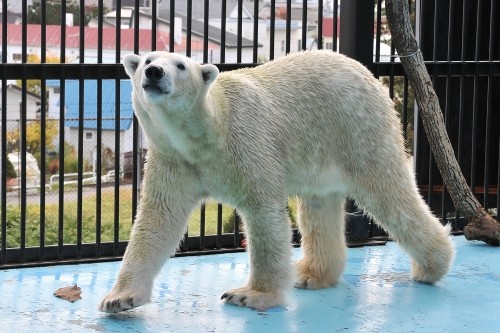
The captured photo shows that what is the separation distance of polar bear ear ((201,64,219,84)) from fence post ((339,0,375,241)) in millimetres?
1954

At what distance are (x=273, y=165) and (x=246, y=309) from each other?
26.9 inches

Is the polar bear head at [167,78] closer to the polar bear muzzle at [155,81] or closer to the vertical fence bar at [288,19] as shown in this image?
the polar bear muzzle at [155,81]

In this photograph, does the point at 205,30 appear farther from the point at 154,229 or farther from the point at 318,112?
the point at 154,229

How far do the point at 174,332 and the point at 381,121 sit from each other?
1.58m

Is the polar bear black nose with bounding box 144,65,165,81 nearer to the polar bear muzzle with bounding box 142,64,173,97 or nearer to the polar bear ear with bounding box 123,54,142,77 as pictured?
the polar bear muzzle with bounding box 142,64,173,97

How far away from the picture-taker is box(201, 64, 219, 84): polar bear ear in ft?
12.8

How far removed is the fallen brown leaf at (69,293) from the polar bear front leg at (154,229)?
0.35 metres

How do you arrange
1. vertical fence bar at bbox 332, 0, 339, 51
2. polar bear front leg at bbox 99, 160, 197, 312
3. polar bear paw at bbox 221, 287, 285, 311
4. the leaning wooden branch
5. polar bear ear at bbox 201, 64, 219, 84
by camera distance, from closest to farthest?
polar bear ear at bbox 201, 64, 219, 84, polar bear front leg at bbox 99, 160, 197, 312, polar bear paw at bbox 221, 287, 285, 311, the leaning wooden branch, vertical fence bar at bbox 332, 0, 339, 51

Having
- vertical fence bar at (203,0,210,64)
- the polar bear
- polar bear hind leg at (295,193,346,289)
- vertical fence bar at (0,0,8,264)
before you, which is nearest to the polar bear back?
the polar bear

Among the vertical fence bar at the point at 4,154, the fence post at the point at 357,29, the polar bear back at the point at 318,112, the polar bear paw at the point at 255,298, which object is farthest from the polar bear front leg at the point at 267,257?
the fence post at the point at 357,29

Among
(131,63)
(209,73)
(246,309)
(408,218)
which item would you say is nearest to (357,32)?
(408,218)

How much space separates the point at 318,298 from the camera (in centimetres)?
446

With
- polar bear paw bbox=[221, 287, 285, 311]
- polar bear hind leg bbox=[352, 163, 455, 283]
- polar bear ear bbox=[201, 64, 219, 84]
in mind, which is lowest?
polar bear paw bbox=[221, 287, 285, 311]

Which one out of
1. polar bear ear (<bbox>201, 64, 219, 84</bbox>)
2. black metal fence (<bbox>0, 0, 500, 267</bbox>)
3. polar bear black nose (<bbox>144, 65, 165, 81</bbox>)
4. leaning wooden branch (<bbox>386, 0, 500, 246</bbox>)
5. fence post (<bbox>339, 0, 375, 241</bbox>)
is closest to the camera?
polar bear black nose (<bbox>144, 65, 165, 81</bbox>)
